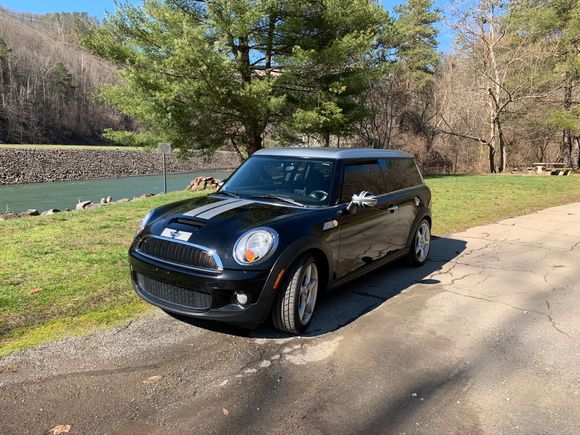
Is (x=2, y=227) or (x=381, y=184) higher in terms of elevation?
(x=381, y=184)

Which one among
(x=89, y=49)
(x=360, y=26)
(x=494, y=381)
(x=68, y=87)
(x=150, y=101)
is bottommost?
(x=494, y=381)

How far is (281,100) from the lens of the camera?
16.2m

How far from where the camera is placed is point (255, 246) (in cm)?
343

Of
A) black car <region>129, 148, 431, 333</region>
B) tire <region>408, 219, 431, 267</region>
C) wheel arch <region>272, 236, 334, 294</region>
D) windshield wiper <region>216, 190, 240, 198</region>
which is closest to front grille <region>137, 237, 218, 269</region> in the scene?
black car <region>129, 148, 431, 333</region>

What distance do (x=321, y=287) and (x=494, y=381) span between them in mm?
1630

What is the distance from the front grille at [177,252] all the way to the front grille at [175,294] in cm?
22

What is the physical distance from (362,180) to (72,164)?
143 feet

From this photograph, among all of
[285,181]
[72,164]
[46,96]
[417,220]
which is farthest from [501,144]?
[46,96]

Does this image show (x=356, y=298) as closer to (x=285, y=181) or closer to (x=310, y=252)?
(x=310, y=252)

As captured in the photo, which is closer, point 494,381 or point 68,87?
point 494,381

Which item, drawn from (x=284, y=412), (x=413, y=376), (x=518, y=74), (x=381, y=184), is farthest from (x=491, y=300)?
(x=518, y=74)

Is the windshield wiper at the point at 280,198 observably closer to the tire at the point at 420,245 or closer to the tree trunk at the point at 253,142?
the tire at the point at 420,245

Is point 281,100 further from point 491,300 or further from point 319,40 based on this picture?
point 491,300

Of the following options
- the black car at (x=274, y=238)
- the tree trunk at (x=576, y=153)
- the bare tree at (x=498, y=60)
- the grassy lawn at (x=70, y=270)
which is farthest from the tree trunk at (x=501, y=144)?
the black car at (x=274, y=238)
